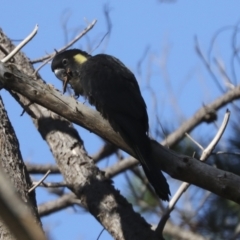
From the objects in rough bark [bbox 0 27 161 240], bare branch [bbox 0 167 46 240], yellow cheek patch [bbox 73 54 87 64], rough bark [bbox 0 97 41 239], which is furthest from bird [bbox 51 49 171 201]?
bare branch [bbox 0 167 46 240]

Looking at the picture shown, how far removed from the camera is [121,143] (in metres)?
2.41

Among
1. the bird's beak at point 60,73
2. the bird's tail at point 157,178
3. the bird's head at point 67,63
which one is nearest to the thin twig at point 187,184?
the bird's tail at point 157,178

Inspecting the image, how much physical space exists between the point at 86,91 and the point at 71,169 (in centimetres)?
54

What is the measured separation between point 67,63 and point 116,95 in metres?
0.74

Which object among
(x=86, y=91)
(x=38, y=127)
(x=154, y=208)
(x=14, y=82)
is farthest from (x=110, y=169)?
(x=14, y=82)

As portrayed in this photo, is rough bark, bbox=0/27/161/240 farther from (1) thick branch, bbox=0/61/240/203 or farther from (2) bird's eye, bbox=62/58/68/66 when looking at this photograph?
(1) thick branch, bbox=0/61/240/203

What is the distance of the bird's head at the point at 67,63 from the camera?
3262 mm

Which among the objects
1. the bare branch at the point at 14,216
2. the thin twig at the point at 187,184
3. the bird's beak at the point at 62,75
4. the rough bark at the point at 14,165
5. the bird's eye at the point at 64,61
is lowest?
the bare branch at the point at 14,216

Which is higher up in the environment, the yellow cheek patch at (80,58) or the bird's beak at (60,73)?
the yellow cheek patch at (80,58)

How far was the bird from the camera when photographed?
7.40 ft

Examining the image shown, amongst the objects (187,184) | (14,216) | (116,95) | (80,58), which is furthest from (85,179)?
(14,216)

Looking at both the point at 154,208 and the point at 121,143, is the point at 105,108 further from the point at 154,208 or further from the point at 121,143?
the point at 154,208

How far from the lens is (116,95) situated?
8.95 ft

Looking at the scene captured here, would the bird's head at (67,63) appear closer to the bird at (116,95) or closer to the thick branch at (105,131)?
the bird at (116,95)
